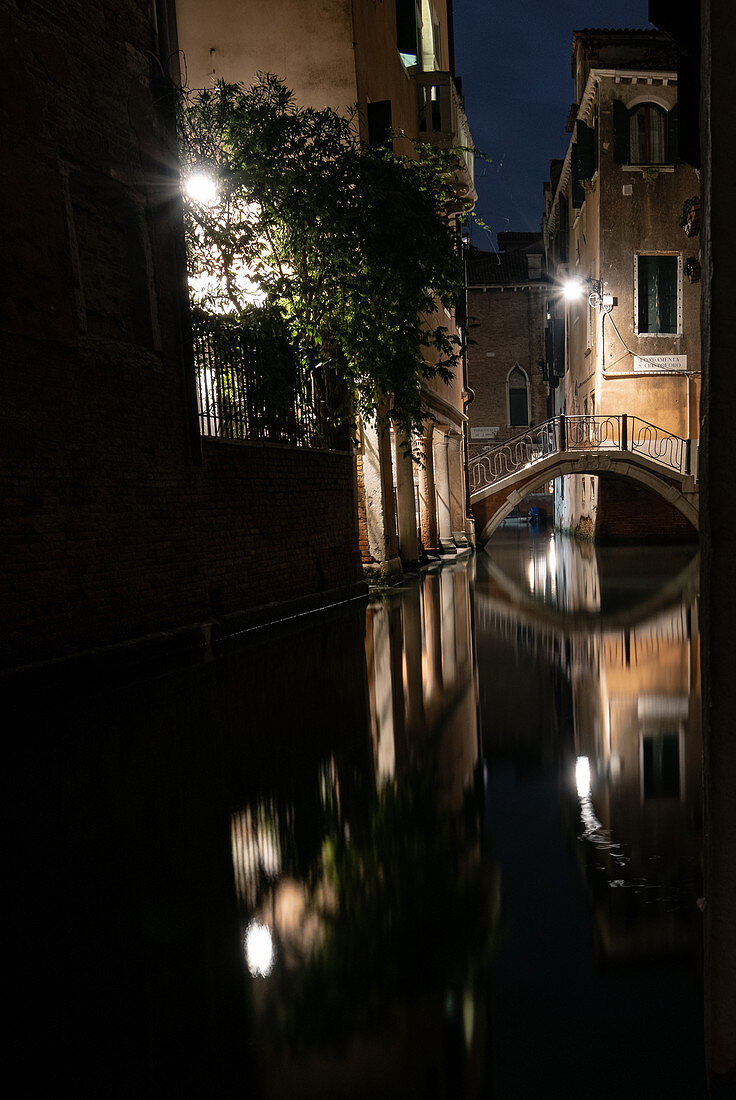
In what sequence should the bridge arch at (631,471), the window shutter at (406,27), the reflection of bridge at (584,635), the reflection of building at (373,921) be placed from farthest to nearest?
the bridge arch at (631,471) → the window shutter at (406,27) → the reflection of bridge at (584,635) → the reflection of building at (373,921)

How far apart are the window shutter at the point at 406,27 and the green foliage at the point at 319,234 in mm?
6938

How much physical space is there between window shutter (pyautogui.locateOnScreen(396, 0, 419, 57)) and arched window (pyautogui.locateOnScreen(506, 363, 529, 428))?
26.3m

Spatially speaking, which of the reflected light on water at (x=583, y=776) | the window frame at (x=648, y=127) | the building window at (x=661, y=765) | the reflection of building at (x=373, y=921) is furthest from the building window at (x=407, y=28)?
the reflected light on water at (x=583, y=776)

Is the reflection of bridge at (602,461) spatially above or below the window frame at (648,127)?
below

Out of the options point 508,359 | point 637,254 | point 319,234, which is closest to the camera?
point 319,234

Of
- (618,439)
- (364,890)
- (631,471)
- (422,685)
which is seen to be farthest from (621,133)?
(364,890)

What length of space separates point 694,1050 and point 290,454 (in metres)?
9.59

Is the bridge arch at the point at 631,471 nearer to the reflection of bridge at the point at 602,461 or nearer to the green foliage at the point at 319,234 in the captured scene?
the reflection of bridge at the point at 602,461

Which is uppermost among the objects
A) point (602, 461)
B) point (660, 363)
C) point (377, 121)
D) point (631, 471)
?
point (377, 121)

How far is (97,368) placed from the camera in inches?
294

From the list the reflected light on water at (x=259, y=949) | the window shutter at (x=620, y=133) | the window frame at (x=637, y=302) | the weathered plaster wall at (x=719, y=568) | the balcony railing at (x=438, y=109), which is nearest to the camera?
the weathered plaster wall at (x=719, y=568)

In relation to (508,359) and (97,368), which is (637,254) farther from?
(97,368)

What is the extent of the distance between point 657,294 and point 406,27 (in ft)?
34.4

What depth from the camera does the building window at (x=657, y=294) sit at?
23.6 metres
